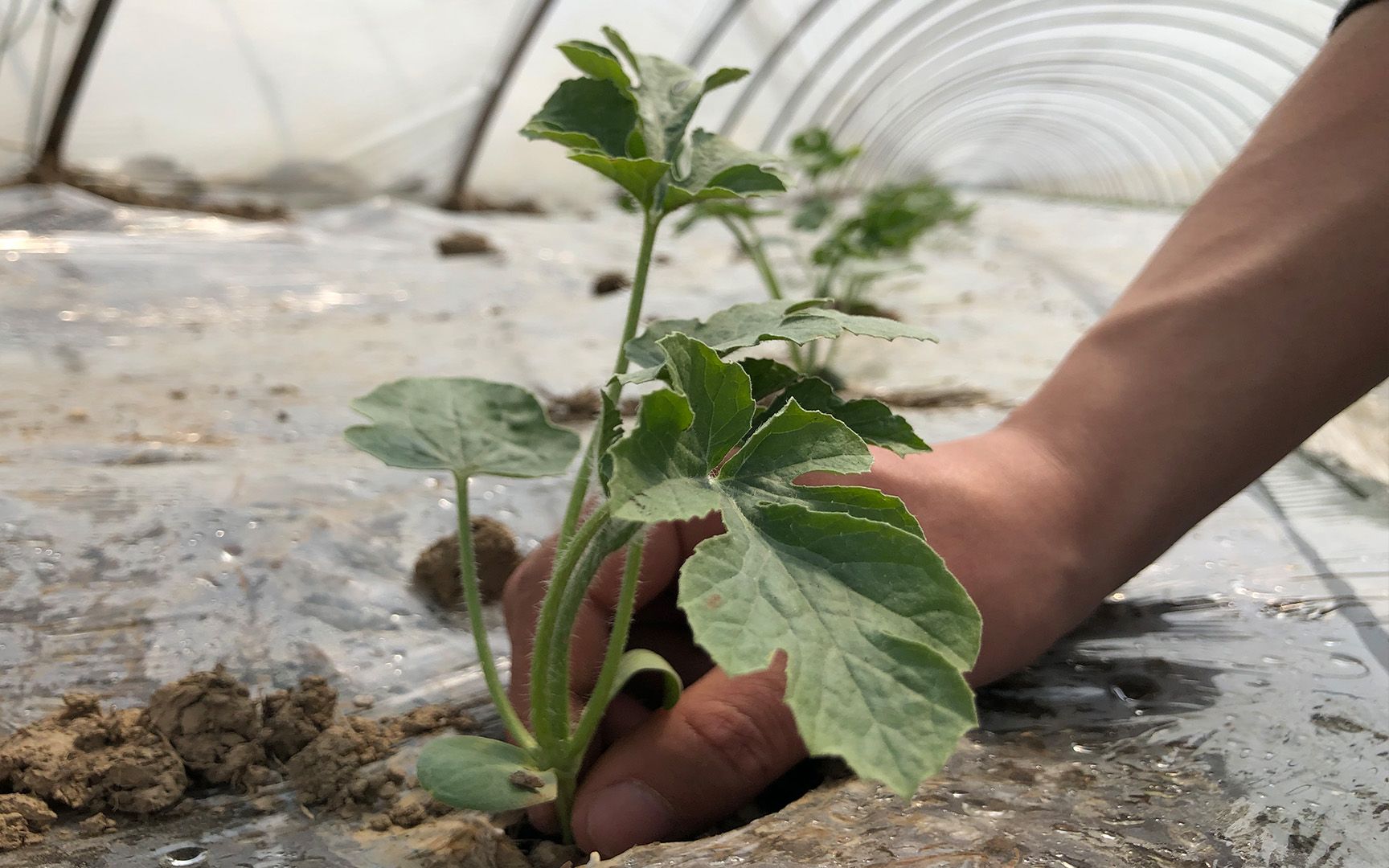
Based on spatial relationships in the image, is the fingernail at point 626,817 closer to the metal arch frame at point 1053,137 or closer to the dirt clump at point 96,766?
the dirt clump at point 96,766

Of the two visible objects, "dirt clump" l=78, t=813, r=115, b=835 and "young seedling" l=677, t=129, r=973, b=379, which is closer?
"dirt clump" l=78, t=813, r=115, b=835

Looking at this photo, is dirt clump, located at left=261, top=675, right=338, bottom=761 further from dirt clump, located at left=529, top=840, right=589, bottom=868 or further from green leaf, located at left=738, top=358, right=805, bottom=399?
green leaf, located at left=738, top=358, right=805, bottom=399

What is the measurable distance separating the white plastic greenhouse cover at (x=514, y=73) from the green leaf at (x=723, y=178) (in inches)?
214

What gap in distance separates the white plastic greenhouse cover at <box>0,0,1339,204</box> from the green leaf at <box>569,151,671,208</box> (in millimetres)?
5453

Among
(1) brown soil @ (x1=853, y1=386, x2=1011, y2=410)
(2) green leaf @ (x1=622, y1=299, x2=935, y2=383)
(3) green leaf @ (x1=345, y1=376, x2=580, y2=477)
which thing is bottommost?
(1) brown soil @ (x1=853, y1=386, x2=1011, y2=410)

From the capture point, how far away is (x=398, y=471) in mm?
1710

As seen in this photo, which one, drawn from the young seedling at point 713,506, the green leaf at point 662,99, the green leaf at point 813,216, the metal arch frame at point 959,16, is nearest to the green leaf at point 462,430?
the young seedling at point 713,506

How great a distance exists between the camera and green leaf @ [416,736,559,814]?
0.78 meters

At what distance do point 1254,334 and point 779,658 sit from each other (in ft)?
2.13

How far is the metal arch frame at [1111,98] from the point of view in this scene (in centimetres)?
1207

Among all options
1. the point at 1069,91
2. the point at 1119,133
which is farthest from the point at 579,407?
the point at 1119,133

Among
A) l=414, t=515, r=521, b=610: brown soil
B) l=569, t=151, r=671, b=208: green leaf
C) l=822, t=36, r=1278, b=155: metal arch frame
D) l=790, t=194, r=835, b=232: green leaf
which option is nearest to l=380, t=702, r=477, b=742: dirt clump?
l=414, t=515, r=521, b=610: brown soil

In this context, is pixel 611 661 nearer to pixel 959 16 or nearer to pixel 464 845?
pixel 464 845

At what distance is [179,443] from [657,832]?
56.3 inches
